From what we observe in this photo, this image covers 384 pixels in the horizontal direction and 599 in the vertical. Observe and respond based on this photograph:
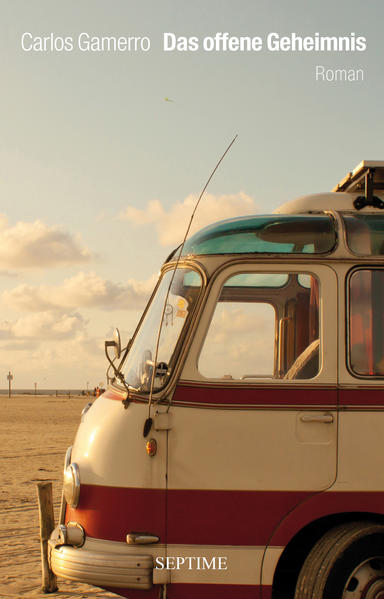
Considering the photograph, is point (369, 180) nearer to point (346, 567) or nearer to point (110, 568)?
point (346, 567)

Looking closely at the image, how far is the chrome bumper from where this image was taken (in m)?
4.77

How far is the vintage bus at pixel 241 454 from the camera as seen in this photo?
4.84 meters

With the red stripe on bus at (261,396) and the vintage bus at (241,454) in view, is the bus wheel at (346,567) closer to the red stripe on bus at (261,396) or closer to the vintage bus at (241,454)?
the vintage bus at (241,454)

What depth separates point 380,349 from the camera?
5.17 m

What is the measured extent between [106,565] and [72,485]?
0.60 metres

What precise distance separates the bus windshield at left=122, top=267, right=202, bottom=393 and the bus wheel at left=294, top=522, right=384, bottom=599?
5.18 ft

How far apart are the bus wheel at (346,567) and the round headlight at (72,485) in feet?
5.37

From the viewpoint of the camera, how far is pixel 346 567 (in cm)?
483

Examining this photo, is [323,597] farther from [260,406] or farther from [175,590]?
[260,406]

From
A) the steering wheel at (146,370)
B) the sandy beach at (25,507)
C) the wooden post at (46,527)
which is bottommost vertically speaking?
the sandy beach at (25,507)

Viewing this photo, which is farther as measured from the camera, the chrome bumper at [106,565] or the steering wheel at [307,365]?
the steering wheel at [307,365]

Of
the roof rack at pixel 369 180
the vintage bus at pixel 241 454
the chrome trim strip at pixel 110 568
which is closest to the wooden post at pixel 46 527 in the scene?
the vintage bus at pixel 241 454

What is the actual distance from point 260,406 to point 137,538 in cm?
121

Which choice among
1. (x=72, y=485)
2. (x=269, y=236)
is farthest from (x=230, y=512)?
(x=269, y=236)
